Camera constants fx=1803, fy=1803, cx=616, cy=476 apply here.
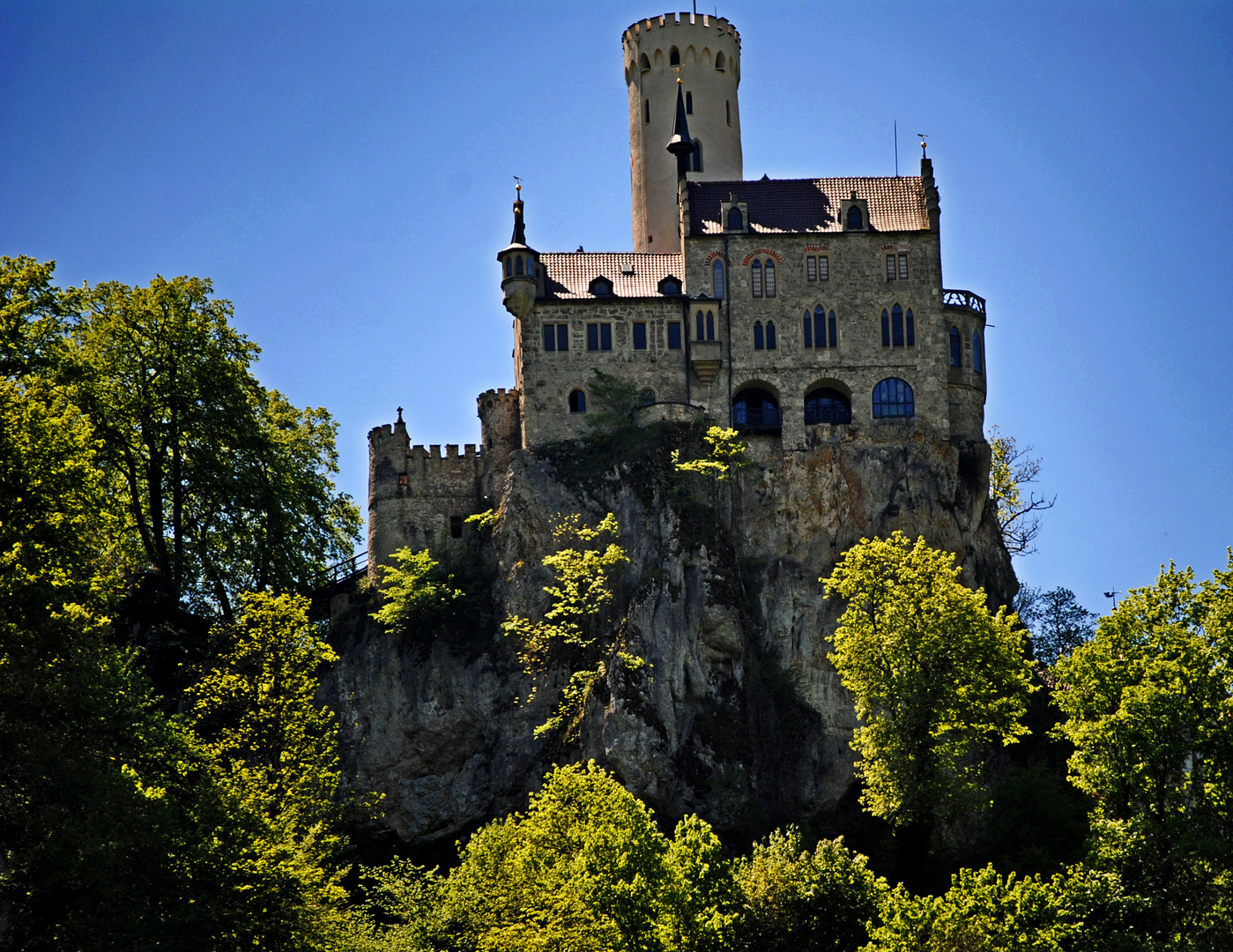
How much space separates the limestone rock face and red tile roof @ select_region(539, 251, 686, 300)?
21.3ft

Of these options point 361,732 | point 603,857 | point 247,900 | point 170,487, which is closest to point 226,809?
point 247,900

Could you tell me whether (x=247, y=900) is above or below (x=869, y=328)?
below

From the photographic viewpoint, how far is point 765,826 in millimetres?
59844

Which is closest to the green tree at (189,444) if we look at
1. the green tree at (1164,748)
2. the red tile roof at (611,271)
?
the red tile roof at (611,271)

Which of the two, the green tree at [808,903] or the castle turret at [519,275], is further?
the castle turret at [519,275]

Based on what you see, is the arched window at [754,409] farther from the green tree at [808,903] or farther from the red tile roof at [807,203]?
the green tree at [808,903]

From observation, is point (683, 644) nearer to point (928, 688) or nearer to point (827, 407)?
point (928, 688)

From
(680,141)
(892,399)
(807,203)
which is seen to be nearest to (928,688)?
(892,399)

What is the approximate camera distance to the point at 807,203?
7369 centimetres

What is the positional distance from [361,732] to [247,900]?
1993 cm

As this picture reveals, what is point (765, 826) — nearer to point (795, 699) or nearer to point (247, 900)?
point (795, 699)

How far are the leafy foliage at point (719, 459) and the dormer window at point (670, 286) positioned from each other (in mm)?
6422

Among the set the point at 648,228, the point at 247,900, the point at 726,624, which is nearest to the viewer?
the point at 247,900

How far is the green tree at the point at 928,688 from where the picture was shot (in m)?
53.0
